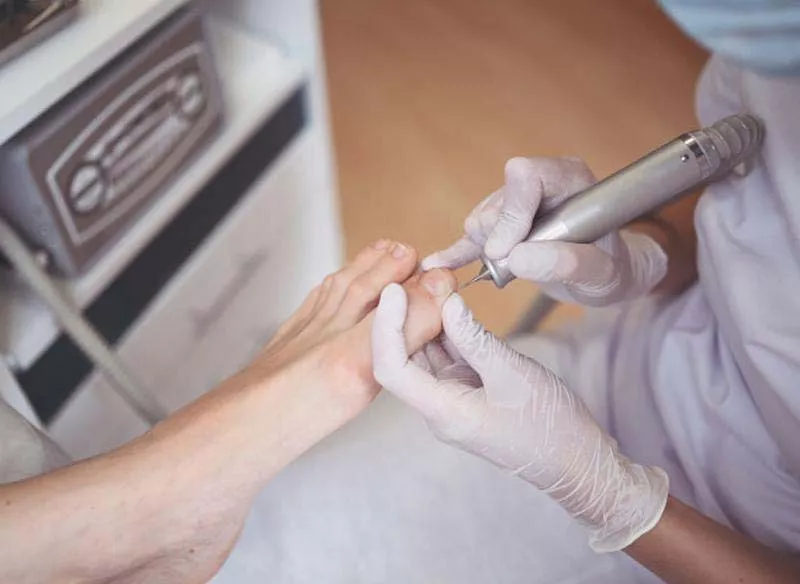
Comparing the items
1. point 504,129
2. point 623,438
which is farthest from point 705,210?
point 504,129

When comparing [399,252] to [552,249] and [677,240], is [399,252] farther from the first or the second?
[677,240]

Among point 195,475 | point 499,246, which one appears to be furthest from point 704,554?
point 195,475

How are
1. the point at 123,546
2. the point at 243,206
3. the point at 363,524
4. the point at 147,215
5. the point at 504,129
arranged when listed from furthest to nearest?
the point at 504,129 < the point at 243,206 < the point at 147,215 < the point at 363,524 < the point at 123,546

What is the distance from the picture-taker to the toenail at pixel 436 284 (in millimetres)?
675

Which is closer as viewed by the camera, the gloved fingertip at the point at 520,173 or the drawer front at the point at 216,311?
the gloved fingertip at the point at 520,173

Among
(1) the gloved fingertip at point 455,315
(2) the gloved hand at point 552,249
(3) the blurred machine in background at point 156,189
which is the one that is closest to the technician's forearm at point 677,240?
(2) the gloved hand at point 552,249

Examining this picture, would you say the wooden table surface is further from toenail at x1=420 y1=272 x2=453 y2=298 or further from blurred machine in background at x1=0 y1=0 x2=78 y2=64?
blurred machine in background at x1=0 y1=0 x2=78 y2=64

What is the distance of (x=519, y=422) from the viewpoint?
0.62m

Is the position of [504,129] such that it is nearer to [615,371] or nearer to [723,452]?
[615,371]

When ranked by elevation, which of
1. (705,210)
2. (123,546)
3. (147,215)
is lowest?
(705,210)

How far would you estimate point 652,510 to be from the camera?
2.05 ft

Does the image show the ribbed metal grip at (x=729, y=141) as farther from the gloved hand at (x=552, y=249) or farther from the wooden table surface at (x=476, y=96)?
the wooden table surface at (x=476, y=96)

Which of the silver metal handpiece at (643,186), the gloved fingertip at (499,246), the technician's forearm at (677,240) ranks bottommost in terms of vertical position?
the technician's forearm at (677,240)

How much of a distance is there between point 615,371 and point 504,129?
0.93m
